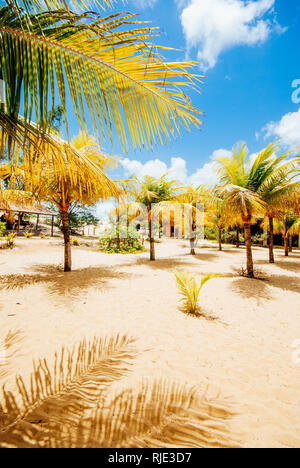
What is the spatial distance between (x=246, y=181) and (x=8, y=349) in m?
8.38

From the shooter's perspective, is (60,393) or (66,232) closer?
(60,393)

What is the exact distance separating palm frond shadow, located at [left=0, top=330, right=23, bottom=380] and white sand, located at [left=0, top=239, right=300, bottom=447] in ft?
0.28

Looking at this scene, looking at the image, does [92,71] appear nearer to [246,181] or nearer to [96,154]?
[96,154]

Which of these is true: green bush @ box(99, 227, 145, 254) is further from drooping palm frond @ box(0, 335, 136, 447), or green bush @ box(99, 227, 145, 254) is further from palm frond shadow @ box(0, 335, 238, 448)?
palm frond shadow @ box(0, 335, 238, 448)

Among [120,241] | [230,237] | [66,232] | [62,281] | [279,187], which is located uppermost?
[279,187]

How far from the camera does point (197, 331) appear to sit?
345 centimetres

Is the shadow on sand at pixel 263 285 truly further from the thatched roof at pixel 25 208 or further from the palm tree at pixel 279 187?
the thatched roof at pixel 25 208

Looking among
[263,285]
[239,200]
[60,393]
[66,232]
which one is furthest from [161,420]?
[66,232]

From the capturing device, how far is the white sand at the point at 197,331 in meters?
2.00

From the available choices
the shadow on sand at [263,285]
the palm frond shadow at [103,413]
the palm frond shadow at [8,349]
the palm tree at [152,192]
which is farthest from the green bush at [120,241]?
the palm frond shadow at [103,413]

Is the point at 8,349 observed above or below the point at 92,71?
below

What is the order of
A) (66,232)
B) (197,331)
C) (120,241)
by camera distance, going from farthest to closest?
(120,241)
(66,232)
(197,331)

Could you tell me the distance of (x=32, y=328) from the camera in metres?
3.20

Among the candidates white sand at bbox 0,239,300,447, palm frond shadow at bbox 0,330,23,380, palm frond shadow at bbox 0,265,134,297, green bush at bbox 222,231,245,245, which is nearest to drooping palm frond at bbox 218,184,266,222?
white sand at bbox 0,239,300,447
